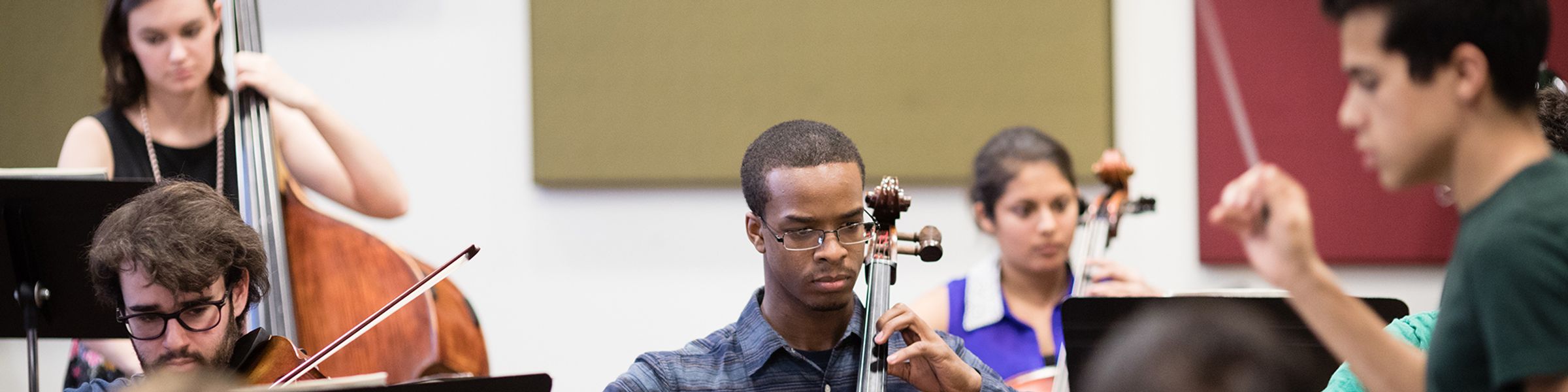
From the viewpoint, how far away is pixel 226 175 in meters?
2.27

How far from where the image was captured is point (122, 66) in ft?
7.60

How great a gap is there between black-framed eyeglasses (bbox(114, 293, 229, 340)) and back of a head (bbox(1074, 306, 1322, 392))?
1.07m

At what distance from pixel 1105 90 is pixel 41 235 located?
85.7 inches

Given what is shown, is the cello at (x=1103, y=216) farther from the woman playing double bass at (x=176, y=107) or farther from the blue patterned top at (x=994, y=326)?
the woman playing double bass at (x=176, y=107)

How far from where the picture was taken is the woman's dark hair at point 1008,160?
2.52m

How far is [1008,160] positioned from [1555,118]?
4.01 feet

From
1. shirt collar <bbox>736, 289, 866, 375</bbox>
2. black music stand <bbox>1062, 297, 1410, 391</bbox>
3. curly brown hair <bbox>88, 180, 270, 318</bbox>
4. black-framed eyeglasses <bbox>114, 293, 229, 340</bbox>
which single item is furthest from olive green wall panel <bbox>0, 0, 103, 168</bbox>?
black music stand <bbox>1062, 297, 1410, 391</bbox>

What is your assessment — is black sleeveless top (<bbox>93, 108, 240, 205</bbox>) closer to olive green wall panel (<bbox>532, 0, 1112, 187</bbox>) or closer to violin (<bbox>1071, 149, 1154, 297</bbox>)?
olive green wall panel (<bbox>532, 0, 1112, 187</bbox>)

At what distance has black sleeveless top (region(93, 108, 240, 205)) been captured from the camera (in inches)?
90.1

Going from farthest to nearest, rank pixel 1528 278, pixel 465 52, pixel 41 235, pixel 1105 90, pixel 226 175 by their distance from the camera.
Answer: pixel 465 52 → pixel 1105 90 → pixel 226 175 → pixel 41 235 → pixel 1528 278

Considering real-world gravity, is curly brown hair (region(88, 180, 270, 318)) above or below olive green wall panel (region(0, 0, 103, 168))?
below

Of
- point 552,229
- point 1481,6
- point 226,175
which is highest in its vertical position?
point 1481,6

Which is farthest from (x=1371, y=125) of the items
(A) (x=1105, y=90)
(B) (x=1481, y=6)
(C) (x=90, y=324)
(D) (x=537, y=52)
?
(D) (x=537, y=52)

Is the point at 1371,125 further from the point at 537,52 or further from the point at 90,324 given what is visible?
the point at 537,52
